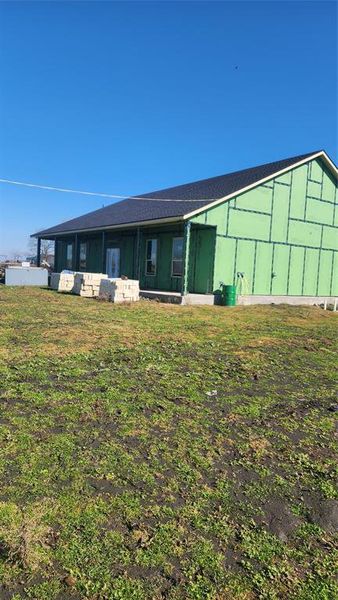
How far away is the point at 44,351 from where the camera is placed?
6387 millimetres

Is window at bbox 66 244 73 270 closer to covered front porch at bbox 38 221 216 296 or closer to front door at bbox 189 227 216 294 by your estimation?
covered front porch at bbox 38 221 216 296

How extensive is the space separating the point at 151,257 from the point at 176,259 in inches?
75.5

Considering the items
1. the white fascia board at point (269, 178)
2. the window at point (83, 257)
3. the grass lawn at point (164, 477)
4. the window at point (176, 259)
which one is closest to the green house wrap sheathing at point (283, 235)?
the white fascia board at point (269, 178)

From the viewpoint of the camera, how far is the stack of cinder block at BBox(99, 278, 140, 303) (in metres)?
13.9

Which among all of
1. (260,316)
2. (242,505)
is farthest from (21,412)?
(260,316)

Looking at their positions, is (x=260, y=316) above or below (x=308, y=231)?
below

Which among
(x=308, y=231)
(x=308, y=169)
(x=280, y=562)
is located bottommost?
(x=280, y=562)

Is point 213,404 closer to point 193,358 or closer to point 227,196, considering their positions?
point 193,358

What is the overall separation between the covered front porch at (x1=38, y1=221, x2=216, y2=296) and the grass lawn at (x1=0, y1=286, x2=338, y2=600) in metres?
9.46

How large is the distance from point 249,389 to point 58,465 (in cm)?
284

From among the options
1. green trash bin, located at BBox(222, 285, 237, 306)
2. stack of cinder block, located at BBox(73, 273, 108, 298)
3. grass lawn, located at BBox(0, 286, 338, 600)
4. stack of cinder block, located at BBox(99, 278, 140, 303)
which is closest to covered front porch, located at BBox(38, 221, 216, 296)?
green trash bin, located at BBox(222, 285, 237, 306)

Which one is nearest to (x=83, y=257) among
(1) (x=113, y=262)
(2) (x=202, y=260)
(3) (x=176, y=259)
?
(1) (x=113, y=262)

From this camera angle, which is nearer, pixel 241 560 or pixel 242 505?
pixel 241 560

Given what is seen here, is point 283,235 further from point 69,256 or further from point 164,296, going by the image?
point 69,256
